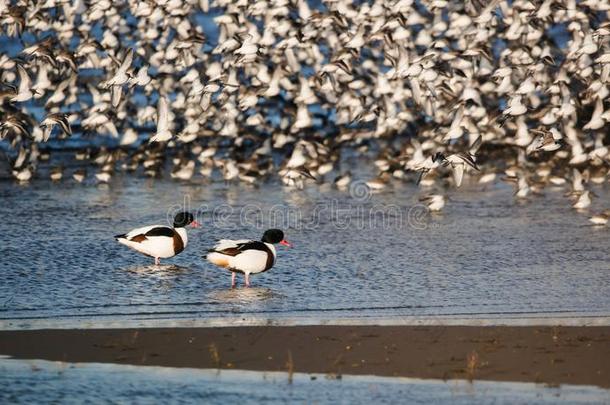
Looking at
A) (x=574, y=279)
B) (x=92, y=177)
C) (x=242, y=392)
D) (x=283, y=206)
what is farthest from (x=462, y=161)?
(x=242, y=392)

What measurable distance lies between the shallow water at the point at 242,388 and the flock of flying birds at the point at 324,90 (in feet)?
29.5

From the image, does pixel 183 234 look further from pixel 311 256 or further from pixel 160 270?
pixel 311 256

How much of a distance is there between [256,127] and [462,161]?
7.13 metres

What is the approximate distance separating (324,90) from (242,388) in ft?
42.0

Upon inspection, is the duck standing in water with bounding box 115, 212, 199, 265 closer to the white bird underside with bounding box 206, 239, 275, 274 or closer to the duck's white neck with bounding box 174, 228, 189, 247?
the duck's white neck with bounding box 174, 228, 189, 247

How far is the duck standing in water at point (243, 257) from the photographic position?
13234 millimetres

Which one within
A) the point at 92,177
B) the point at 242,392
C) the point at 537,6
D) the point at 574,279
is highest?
the point at 537,6

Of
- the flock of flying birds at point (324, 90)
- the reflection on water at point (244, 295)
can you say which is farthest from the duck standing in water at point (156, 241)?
the flock of flying birds at point (324, 90)

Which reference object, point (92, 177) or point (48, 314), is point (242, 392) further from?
point (92, 177)

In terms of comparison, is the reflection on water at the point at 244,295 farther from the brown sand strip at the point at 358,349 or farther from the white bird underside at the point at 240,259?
the brown sand strip at the point at 358,349

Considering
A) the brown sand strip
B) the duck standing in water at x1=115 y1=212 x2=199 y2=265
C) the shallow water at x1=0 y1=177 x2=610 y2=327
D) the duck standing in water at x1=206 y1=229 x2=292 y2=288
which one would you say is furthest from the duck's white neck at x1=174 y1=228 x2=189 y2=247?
the brown sand strip

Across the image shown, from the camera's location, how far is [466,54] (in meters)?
20.5

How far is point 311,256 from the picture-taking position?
14.8 m

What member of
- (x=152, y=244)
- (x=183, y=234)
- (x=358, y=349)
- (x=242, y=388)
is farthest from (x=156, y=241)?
(x=242, y=388)
